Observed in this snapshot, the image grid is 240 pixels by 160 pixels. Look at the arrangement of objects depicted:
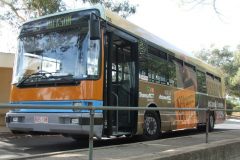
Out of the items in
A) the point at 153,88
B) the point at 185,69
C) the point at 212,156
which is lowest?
the point at 212,156

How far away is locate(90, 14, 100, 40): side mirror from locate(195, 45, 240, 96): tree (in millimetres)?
A: 57988

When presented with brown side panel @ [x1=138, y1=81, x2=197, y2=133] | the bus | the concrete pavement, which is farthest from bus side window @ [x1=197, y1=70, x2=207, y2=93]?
the concrete pavement

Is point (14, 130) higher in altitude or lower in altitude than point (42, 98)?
lower

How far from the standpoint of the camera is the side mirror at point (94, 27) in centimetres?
961

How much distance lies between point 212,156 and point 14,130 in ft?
15.9

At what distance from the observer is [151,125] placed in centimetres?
1229

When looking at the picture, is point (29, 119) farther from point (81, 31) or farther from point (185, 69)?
point (185, 69)

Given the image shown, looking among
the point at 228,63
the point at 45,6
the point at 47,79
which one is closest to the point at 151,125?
the point at 47,79

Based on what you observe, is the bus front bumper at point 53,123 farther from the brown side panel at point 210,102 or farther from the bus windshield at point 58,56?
the brown side panel at point 210,102

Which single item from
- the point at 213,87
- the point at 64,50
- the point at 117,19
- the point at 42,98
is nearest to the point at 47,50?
the point at 64,50

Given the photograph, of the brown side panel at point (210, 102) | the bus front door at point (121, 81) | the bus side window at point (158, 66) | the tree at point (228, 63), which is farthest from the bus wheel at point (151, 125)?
the tree at point (228, 63)

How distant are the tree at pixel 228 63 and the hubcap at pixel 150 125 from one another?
55.1 meters

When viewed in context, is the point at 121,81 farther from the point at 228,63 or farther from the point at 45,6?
the point at 228,63

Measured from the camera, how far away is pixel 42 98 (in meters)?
10.2
